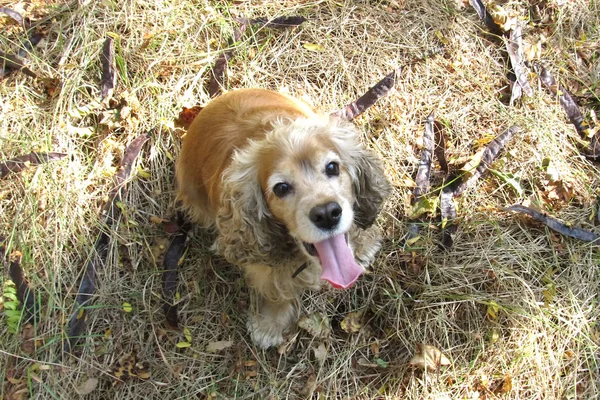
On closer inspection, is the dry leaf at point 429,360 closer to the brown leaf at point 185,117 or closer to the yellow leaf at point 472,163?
the yellow leaf at point 472,163

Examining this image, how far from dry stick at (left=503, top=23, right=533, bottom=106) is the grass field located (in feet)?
0.25

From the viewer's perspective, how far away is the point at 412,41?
426 centimetres

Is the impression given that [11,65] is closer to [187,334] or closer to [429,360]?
[187,334]

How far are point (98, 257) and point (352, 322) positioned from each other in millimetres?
1797

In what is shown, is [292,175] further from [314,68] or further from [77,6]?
[77,6]

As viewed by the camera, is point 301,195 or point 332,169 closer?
point 301,195

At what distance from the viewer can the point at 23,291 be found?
10.7ft

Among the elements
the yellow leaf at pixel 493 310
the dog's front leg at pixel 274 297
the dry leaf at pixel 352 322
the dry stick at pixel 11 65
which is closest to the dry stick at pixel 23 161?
the dry stick at pixel 11 65

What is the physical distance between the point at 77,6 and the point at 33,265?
2.13 meters

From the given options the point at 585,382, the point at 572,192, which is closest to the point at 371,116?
the point at 572,192

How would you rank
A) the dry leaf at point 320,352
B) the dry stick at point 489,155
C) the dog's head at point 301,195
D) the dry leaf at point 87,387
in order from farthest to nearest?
1. the dry stick at point 489,155
2. the dry leaf at point 320,352
3. the dry leaf at point 87,387
4. the dog's head at point 301,195

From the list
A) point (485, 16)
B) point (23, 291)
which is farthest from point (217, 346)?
point (485, 16)

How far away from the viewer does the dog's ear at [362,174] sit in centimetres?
283

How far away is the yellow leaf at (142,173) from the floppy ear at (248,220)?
112 cm
